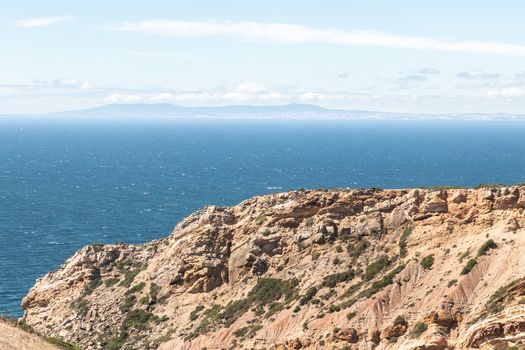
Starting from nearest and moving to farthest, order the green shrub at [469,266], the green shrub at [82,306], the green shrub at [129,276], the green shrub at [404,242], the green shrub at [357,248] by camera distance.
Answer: the green shrub at [469,266] < the green shrub at [404,242] < the green shrub at [357,248] < the green shrub at [82,306] < the green shrub at [129,276]

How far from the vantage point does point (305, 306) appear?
Result: 61250 millimetres

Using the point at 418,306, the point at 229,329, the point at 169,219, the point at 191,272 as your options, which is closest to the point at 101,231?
the point at 169,219

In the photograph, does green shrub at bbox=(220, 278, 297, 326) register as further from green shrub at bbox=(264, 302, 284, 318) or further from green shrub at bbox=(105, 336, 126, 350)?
green shrub at bbox=(105, 336, 126, 350)

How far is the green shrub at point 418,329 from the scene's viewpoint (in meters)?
49.7

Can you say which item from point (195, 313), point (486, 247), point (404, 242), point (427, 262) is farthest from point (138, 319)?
point (486, 247)

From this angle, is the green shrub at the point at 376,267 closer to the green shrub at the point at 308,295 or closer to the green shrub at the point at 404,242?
the green shrub at the point at 404,242

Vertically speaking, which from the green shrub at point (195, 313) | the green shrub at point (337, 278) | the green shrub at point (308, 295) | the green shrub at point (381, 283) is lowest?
the green shrub at point (195, 313)

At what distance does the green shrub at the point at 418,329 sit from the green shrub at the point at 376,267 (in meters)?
10.9

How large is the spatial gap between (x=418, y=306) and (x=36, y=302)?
46.2 metres

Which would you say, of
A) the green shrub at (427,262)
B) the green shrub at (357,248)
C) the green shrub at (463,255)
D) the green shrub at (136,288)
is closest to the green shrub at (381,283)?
the green shrub at (427,262)

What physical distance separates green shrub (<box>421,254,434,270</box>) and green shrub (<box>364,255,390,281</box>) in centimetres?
409

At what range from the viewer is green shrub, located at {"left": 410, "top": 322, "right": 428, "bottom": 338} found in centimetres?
4966

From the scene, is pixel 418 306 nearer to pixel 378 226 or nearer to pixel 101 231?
pixel 378 226

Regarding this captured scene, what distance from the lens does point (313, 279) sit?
214 feet
